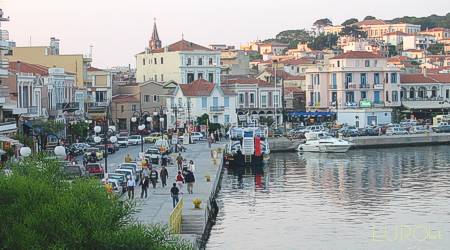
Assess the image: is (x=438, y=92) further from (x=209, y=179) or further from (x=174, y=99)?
(x=209, y=179)

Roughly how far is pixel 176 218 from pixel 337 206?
508 inches

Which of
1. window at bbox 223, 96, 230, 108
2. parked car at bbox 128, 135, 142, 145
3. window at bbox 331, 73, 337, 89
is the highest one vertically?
window at bbox 331, 73, 337, 89

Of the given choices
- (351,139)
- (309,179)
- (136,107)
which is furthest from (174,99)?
(309,179)

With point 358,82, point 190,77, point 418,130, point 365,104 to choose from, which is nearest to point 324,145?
point 418,130

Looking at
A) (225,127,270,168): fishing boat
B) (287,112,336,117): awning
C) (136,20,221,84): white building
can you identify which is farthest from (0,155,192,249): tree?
(136,20,221,84): white building

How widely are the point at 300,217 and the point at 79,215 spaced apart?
19975mm

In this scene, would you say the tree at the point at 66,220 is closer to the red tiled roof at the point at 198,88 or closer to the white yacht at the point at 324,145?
the white yacht at the point at 324,145

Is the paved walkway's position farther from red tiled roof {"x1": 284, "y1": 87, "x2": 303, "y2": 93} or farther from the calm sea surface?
red tiled roof {"x1": 284, "y1": 87, "x2": 303, "y2": 93}

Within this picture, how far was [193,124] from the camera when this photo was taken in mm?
92875

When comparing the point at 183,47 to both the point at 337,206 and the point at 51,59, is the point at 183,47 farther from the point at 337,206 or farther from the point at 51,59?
the point at 337,206

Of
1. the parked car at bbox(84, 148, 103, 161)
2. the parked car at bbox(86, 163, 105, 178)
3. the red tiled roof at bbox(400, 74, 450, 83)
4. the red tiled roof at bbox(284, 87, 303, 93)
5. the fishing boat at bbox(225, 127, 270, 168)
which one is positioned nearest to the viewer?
the parked car at bbox(86, 163, 105, 178)

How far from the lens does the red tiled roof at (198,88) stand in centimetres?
9469

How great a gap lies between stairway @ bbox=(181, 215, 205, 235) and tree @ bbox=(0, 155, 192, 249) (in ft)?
34.7

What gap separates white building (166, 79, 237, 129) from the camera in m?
94.7
